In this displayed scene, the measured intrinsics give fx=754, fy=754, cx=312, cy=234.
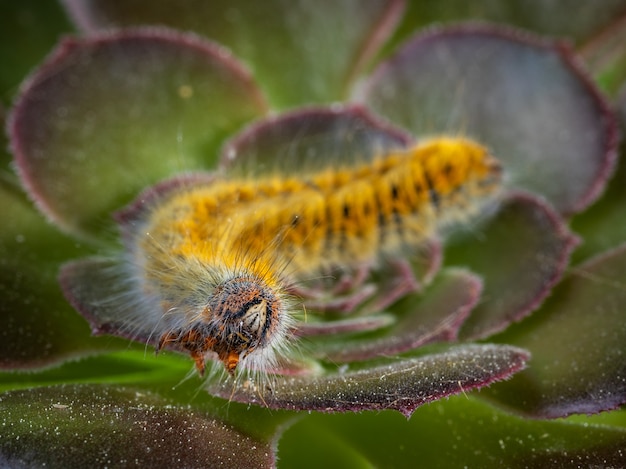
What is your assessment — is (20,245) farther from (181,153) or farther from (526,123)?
(526,123)

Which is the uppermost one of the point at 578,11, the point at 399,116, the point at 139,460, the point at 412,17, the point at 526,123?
the point at 412,17

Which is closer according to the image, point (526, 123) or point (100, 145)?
point (100, 145)

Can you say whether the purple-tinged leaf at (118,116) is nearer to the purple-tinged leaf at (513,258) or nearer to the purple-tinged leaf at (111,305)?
the purple-tinged leaf at (111,305)

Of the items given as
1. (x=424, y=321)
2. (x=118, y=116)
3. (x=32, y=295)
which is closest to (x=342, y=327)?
(x=424, y=321)

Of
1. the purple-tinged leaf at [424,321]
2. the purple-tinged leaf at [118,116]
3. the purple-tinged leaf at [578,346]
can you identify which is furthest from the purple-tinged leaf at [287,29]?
the purple-tinged leaf at [578,346]

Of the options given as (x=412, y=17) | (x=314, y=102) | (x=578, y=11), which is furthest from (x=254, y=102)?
(x=578, y=11)
